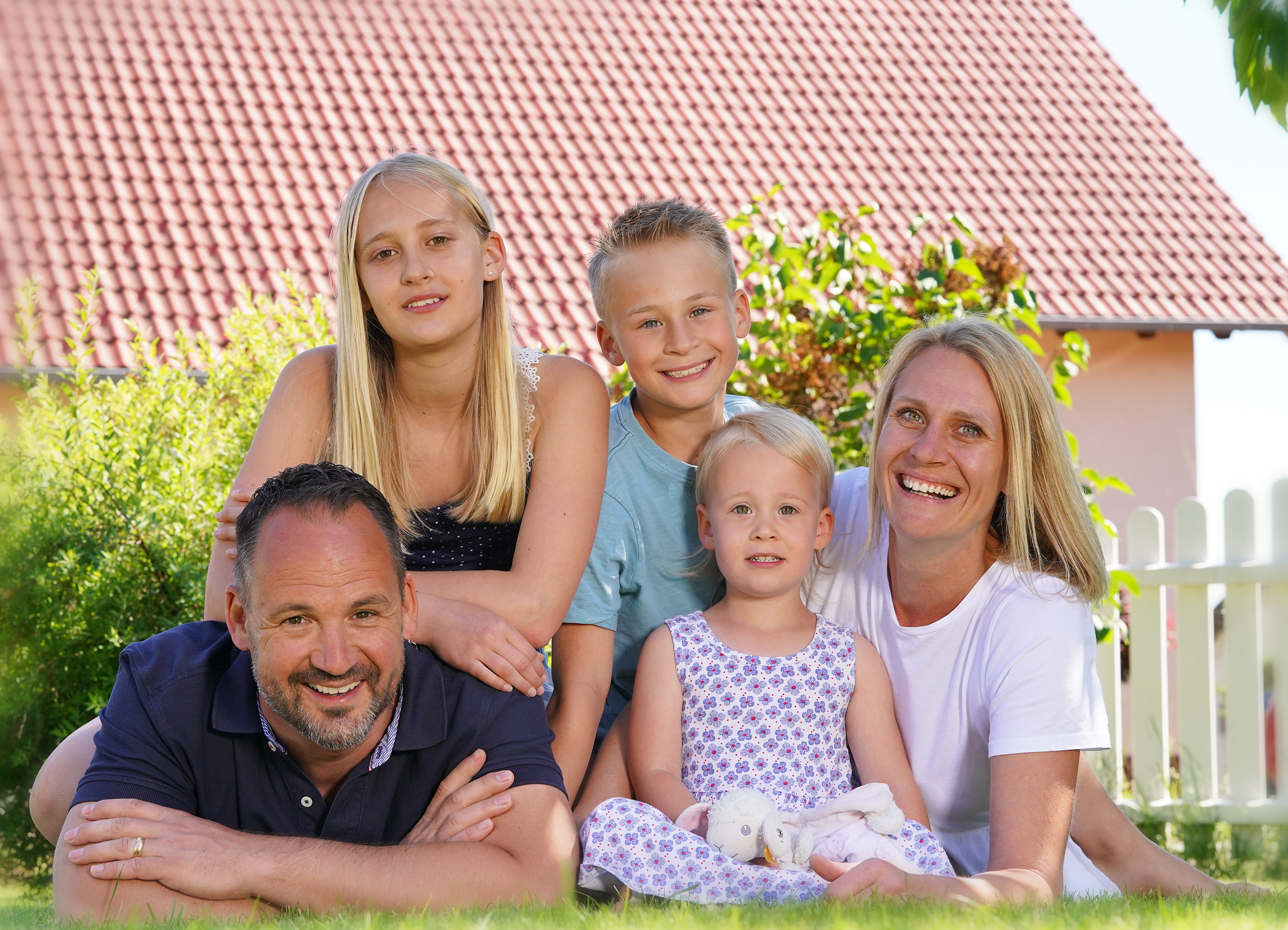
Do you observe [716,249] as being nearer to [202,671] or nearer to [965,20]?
[202,671]

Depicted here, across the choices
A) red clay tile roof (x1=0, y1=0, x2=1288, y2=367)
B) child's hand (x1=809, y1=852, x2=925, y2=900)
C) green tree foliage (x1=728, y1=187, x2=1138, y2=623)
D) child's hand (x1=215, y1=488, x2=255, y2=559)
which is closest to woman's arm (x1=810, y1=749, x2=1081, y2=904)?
child's hand (x1=809, y1=852, x2=925, y2=900)

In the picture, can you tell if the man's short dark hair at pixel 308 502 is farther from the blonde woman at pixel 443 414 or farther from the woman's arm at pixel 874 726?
the woman's arm at pixel 874 726

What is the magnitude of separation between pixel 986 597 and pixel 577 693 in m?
1.15

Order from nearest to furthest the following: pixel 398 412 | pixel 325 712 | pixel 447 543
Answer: pixel 325 712 → pixel 447 543 → pixel 398 412

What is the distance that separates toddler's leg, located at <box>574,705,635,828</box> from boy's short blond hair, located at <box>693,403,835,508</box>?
714 mm

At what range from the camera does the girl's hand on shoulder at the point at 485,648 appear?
297 centimetres

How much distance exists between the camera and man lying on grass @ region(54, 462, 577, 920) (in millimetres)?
2557

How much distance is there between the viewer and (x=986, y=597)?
3234 millimetres

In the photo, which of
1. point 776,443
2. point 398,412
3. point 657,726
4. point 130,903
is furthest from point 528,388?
point 130,903

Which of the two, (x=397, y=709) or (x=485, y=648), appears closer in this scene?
(x=397, y=709)

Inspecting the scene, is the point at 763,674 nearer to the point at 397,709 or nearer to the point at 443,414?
the point at 397,709

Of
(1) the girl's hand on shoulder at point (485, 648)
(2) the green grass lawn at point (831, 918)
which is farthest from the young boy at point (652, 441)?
(2) the green grass lawn at point (831, 918)

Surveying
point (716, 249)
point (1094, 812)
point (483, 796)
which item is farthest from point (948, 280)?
point (483, 796)

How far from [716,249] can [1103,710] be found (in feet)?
5.85
